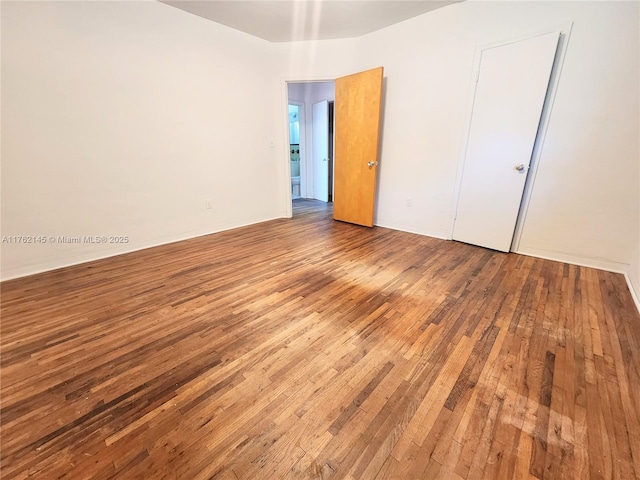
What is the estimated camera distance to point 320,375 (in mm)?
1333

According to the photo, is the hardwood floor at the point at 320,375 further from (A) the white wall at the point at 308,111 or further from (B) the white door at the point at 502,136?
(A) the white wall at the point at 308,111

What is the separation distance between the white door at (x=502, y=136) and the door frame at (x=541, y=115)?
0.04 meters

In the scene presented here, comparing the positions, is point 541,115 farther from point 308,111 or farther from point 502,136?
point 308,111

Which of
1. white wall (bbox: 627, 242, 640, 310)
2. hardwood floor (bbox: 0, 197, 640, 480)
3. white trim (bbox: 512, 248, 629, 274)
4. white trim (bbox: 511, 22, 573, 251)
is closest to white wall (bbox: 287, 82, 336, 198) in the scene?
white trim (bbox: 511, 22, 573, 251)

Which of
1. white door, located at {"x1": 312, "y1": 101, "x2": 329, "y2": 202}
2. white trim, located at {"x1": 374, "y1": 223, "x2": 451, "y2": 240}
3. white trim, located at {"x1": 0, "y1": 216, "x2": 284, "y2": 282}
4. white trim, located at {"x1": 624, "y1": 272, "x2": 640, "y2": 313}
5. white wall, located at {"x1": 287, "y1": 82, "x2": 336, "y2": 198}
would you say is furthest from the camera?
white door, located at {"x1": 312, "y1": 101, "x2": 329, "y2": 202}

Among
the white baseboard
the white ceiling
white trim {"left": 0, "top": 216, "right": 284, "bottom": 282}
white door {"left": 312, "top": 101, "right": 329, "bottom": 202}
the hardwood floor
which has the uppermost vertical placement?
the white ceiling

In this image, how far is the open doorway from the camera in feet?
17.6

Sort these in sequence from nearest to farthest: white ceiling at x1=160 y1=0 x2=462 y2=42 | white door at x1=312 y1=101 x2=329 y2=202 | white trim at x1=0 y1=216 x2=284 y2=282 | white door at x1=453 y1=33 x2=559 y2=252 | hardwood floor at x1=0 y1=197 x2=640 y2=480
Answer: hardwood floor at x1=0 y1=197 x2=640 y2=480
white trim at x1=0 y1=216 x2=284 y2=282
white door at x1=453 y1=33 x2=559 y2=252
white ceiling at x1=160 y1=0 x2=462 y2=42
white door at x1=312 y1=101 x2=329 y2=202

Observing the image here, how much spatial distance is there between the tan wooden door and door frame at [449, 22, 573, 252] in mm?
1046

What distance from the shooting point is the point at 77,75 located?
94.0 inches

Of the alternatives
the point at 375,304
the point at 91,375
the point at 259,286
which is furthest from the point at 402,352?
the point at 91,375

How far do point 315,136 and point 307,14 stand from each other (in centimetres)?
275

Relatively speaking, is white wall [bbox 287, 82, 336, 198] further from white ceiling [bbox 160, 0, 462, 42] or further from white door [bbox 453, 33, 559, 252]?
white door [bbox 453, 33, 559, 252]

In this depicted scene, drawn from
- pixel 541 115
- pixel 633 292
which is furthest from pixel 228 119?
pixel 633 292
